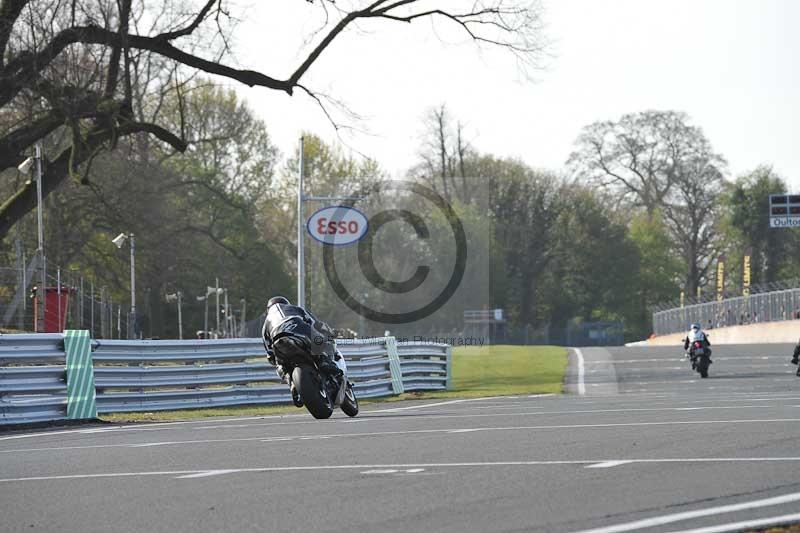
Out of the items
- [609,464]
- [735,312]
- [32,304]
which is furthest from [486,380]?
[735,312]

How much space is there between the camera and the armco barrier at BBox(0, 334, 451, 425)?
17.8m

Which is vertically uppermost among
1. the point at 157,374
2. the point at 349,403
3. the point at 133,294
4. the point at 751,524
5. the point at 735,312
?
the point at 133,294

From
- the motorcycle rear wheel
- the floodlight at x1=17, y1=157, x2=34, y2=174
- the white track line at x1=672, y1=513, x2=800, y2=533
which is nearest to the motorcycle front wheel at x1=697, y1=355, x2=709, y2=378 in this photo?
the floodlight at x1=17, y1=157, x2=34, y2=174

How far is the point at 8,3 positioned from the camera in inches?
1078

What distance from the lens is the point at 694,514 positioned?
7.26 metres

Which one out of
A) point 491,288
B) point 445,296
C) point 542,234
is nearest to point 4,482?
point 445,296

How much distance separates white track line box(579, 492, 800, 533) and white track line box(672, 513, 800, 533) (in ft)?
0.81

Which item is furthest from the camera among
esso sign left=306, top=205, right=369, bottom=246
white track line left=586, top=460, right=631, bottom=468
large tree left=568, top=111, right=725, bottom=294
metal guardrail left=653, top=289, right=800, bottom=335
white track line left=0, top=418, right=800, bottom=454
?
large tree left=568, top=111, right=725, bottom=294

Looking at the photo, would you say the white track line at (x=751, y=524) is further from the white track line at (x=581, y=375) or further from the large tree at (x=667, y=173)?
the large tree at (x=667, y=173)

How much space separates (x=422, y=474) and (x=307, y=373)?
5499 mm

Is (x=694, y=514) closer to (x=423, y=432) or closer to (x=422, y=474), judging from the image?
(x=422, y=474)

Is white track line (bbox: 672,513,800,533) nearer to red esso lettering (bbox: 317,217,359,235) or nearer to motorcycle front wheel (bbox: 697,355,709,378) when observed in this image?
motorcycle front wheel (bbox: 697,355,709,378)

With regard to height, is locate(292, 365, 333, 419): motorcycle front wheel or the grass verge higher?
locate(292, 365, 333, 419): motorcycle front wheel

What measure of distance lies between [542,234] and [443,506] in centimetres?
8708
